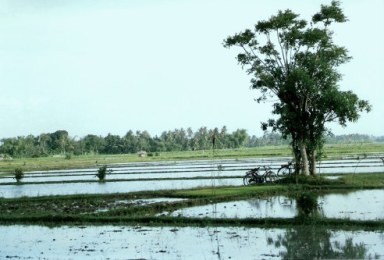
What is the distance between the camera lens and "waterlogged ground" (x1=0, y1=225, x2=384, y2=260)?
1032 centimetres

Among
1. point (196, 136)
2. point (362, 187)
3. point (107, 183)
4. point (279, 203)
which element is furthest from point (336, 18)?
point (196, 136)

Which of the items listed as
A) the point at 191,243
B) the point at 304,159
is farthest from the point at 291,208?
the point at 304,159

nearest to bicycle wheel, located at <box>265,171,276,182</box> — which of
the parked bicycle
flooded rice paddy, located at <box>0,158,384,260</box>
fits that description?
the parked bicycle

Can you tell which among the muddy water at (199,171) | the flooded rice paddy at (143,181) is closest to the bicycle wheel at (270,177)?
the flooded rice paddy at (143,181)

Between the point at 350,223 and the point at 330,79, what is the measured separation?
48.0 ft

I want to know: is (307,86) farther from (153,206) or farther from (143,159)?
(143,159)

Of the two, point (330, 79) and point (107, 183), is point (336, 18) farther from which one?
point (107, 183)

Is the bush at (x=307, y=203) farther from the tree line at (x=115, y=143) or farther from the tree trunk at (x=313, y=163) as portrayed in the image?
the tree line at (x=115, y=143)

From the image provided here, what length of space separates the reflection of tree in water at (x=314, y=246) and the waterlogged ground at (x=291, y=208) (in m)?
2.07

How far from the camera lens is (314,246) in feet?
35.0

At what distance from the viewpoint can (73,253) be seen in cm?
1128

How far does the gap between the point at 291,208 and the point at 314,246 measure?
20.9 ft

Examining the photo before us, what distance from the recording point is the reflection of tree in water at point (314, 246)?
9766 millimetres

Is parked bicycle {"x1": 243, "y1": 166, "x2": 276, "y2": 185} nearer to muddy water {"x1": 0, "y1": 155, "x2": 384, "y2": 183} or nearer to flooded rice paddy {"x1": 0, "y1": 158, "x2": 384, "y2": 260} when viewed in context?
muddy water {"x1": 0, "y1": 155, "x2": 384, "y2": 183}
